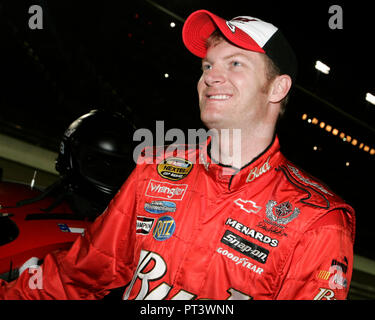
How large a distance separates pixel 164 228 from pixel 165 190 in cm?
18

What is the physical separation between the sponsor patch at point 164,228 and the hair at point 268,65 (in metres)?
0.73

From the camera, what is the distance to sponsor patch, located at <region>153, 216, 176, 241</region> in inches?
46.4

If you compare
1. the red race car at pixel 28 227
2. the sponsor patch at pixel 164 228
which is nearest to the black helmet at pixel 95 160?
the red race car at pixel 28 227

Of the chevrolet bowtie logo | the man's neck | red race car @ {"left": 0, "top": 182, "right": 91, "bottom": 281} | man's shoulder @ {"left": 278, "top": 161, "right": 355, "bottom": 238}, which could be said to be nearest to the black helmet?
red race car @ {"left": 0, "top": 182, "right": 91, "bottom": 281}

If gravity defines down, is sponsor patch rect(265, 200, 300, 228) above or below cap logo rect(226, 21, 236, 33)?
below

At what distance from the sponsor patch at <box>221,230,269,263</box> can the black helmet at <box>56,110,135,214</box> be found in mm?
1161

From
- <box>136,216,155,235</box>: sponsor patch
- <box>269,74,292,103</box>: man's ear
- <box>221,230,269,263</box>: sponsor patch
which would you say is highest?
<box>269,74,292,103</box>: man's ear

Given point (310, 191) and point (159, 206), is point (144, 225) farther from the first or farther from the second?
point (310, 191)

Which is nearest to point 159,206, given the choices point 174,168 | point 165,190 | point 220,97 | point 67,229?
point 165,190

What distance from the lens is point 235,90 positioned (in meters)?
1.22

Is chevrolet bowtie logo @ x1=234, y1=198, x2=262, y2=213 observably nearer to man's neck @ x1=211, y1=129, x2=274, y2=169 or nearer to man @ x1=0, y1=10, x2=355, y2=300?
man @ x1=0, y1=10, x2=355, y2=300

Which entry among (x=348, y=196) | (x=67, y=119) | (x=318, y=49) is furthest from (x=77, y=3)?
(x=348, y=196)

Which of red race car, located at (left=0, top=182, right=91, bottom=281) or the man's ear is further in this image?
red race car, located at (left=0, top=182, right=91, bottom=281)

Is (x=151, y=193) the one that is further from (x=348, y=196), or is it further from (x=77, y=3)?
(x=77, y=3)
